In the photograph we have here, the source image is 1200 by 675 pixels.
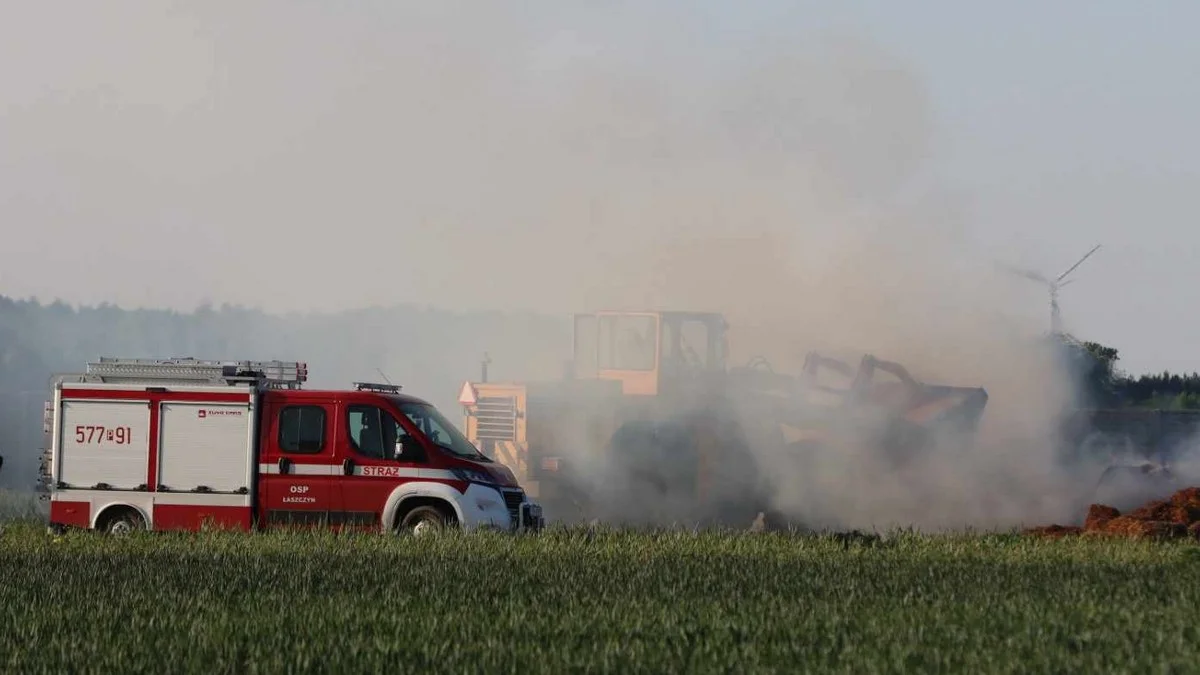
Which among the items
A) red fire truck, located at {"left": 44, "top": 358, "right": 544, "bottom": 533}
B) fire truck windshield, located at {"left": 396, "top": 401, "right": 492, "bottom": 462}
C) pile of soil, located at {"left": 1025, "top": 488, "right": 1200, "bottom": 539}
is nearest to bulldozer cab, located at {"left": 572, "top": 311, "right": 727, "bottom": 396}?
fire truck windshield, located at {"left": 396, "top": 401, "right": 492, "bottom": 462}

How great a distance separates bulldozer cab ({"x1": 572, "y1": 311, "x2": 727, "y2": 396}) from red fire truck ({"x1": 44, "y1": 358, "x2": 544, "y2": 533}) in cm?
986

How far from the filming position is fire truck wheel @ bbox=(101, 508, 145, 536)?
22.1 meters

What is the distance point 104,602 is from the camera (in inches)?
570

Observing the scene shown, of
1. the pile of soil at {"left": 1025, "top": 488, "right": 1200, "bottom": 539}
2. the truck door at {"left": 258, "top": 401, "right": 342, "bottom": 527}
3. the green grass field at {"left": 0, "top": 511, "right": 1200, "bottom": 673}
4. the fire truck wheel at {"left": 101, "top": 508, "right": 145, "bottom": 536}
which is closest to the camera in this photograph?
the green grass field at {"left": 0, "top": 511, "right": 1200, "bottom": 673}

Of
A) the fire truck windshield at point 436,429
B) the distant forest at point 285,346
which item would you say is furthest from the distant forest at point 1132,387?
the fire truck windshield at point 436,429

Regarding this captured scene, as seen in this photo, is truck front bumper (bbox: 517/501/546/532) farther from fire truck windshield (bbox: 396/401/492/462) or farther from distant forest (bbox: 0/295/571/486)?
distant forest (bbox: 0/295/571/486)

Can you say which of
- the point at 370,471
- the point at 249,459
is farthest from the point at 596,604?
the point at 249,459

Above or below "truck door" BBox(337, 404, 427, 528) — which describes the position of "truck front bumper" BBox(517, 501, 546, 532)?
below

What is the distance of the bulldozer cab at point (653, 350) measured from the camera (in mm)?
32062

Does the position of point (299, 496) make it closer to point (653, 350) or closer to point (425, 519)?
point (425, 519)

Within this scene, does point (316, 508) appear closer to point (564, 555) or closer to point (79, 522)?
point (79, 522)

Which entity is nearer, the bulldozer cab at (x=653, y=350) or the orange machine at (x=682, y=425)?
the orange machine at (x=682, y=425)

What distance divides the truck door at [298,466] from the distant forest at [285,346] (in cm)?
1348

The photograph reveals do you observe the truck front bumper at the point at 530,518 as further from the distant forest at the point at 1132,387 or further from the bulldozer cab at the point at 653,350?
the distant forest at the point at 1132,387
